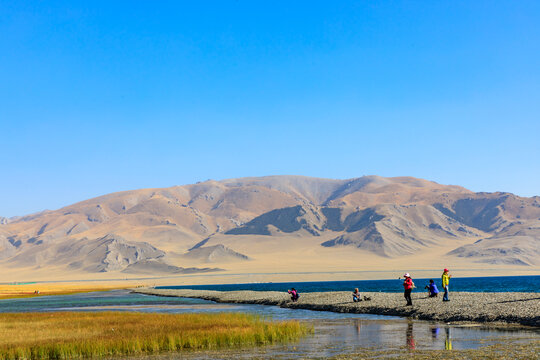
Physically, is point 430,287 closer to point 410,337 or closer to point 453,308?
point 453,308

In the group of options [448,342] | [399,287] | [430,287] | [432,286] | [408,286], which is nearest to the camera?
[448,342]

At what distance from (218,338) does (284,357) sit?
7.07m

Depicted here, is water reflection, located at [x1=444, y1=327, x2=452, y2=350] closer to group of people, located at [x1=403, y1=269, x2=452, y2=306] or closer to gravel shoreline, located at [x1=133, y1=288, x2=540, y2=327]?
gravel shoreline, located at [x1=133, y1=288, x2=540, y2=327]

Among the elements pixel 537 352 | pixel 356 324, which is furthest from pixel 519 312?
pixel 537 352

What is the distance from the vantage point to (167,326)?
38125 mm

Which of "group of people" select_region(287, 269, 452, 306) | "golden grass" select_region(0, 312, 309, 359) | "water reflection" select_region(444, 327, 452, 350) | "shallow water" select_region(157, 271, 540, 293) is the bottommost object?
"shallow water" select_region(157, 271, 540, 293)

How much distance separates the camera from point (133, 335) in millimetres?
33719

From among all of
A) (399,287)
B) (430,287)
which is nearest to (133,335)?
(430,287)

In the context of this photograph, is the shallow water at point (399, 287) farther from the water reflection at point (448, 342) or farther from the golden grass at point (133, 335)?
the golden grass at point (133, 335)

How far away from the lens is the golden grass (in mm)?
30094

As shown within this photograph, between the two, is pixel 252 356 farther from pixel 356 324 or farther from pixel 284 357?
pixel 356 324

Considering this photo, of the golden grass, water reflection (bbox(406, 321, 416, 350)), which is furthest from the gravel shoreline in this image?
the golden grass

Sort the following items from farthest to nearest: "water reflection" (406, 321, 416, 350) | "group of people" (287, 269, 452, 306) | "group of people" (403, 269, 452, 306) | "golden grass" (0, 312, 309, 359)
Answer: "group of people" (287, 269, 452, 306) < "group of people" (403, 269, 452, 306) < "golden grass" (0, 312, 309, 359) < "water reflection" (406, 321, 416, 350)

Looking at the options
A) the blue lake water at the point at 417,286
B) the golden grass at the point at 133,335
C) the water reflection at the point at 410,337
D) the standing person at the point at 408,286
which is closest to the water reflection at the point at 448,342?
the water reflection at the point at 410,337
